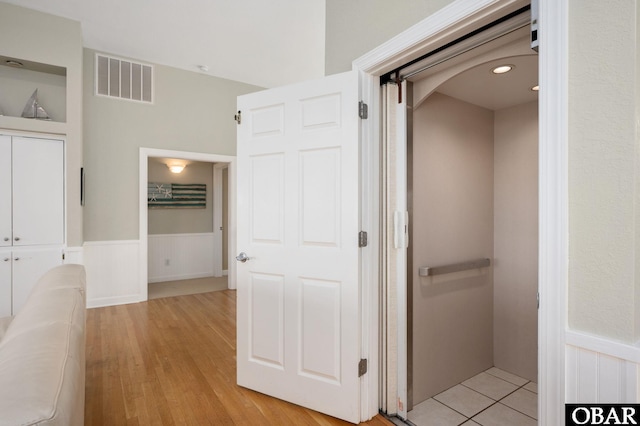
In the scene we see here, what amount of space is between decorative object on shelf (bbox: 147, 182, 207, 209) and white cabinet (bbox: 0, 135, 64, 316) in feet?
7.30

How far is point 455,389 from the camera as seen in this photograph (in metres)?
2.60

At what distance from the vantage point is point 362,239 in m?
1.95

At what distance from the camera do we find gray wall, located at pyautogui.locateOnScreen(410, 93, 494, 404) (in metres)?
2.44

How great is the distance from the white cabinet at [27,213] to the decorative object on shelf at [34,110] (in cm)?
25

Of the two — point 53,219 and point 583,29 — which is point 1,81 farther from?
point 583,29

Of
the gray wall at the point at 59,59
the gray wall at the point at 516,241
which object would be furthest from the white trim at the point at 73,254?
the gray wall at the point at 516,241

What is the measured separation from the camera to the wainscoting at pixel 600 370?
964 millimetres

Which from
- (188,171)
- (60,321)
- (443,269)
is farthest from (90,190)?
(443,269)

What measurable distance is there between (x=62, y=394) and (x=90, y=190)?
13.8 feet

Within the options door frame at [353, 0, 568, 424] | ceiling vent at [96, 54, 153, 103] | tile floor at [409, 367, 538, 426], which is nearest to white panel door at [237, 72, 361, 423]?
tile floor at [409, 367, 538, 426]

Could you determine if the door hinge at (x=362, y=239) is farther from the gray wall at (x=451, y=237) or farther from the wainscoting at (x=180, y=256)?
the wainscoting at (x=180, y=256)

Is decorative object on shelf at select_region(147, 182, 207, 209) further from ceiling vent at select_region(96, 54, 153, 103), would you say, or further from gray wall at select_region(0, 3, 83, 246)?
gray wall at select_region(0, 3, 83, 246)

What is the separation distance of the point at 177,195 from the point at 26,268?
2.82 m

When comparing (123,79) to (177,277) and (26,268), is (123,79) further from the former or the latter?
(177,277)
